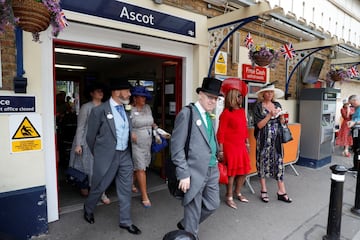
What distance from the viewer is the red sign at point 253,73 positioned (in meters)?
4.93

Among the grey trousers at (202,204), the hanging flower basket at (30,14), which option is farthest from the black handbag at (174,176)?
the hanging flower basket at (30,14)

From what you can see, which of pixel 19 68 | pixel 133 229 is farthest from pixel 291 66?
pixel 19 68

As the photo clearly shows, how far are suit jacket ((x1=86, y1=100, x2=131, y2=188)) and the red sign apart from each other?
303cm

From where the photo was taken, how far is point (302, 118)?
5.84 metres

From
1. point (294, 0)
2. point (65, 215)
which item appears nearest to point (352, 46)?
point (294, 0)

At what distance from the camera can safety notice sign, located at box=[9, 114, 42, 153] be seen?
252 centimetres

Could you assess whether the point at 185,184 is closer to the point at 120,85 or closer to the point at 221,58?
the point at 120,85

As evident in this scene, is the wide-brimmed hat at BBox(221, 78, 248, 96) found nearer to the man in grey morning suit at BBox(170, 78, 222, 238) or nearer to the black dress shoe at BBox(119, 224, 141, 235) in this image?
the man in grey morning suit at BBox(170, 78, 222, 238)

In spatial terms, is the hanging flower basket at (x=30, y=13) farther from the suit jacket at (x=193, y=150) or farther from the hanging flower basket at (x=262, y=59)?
the hanging flower basket at (x=262, y=59)

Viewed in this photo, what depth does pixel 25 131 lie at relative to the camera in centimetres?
259

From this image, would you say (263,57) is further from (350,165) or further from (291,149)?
(350,165)

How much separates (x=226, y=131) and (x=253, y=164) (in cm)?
133

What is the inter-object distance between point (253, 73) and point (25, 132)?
4.11 metres

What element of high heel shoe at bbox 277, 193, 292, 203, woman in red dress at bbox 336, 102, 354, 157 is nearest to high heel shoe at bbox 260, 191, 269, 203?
high heel shoe at bbox 277, 193, 292, 203
